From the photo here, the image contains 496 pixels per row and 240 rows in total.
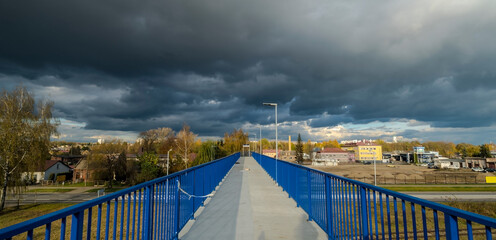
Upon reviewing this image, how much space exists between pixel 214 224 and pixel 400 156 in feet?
460

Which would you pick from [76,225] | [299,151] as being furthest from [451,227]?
[299,151]

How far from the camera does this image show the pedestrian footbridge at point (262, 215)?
175 cm

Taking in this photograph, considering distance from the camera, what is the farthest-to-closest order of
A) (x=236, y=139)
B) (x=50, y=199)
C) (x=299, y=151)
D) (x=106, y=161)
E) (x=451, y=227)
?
(x=299, y=151), (x=236, y=139), (x=106, y=161), (x=50, y=199), (x=451, y=227)

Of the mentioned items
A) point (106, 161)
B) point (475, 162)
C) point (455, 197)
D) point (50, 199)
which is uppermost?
point (106, 161)

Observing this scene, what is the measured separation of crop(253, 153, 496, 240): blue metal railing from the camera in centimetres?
170

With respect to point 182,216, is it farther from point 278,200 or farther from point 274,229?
point 278,200

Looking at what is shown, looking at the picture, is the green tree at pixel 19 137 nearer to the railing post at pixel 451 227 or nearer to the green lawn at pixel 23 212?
the green lawn at pixel 23 212

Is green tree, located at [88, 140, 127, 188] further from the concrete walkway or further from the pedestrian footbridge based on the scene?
the pedestrian footbridge

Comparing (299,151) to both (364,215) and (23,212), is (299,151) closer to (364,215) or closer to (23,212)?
(23,212)

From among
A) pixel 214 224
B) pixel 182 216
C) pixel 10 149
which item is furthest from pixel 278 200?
pixel 10 149

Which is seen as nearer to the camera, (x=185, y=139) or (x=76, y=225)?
(x=76, y=225)

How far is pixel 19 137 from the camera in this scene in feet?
77.9

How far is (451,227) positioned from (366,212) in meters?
1.27

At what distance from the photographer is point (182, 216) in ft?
14.5
